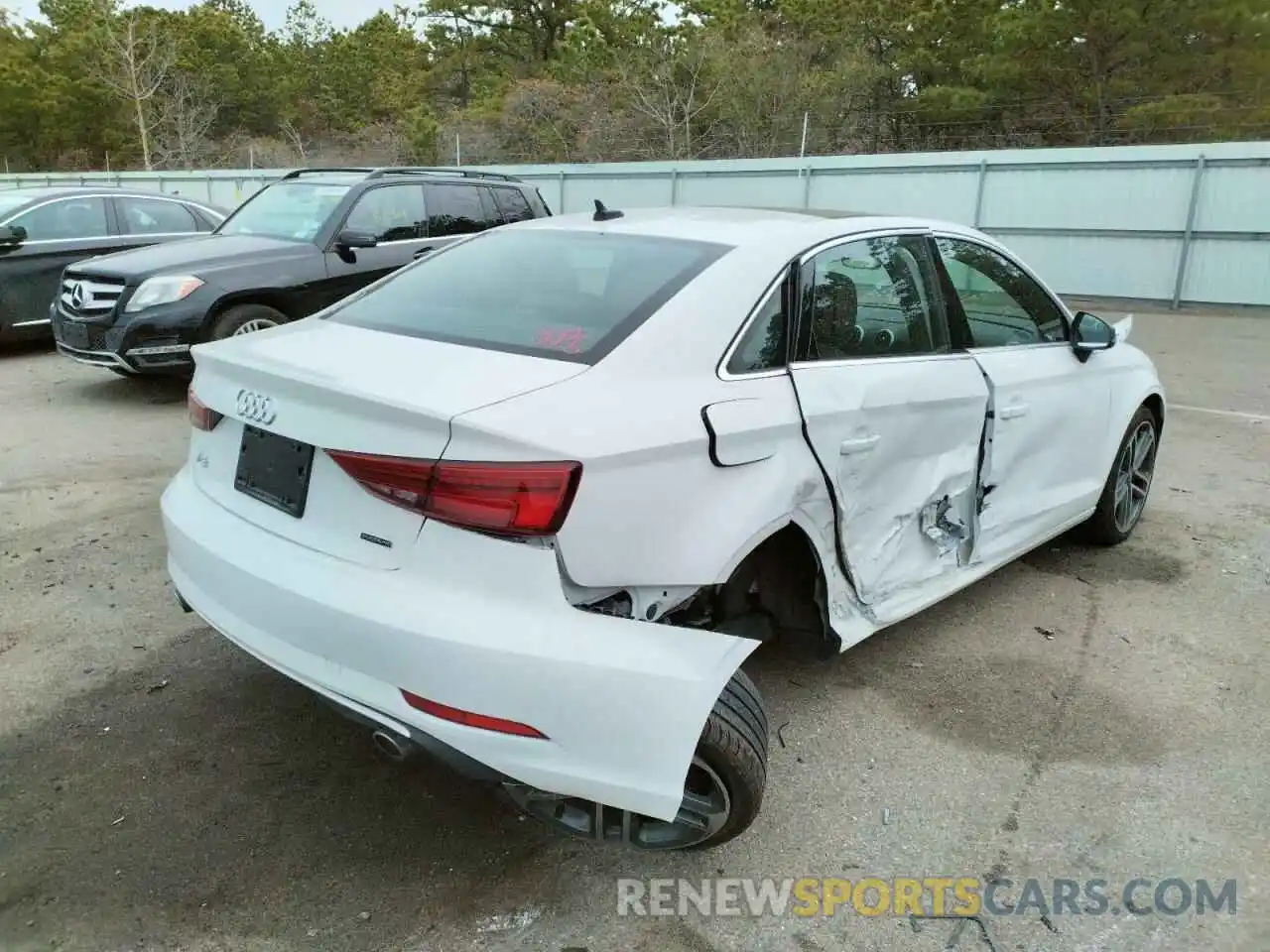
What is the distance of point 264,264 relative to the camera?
280 inches

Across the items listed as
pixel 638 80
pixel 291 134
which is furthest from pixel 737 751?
pixel 291 134

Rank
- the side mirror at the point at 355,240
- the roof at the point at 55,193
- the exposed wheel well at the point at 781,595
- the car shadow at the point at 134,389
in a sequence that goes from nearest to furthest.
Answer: the exposed wheel well at the point at 781,595 < the side mirror at the point at 355,240 < the car shadow at the point at 134,389 < the roof at the point at 55,193

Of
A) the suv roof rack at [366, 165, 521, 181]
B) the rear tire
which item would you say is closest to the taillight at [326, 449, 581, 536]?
the rear tire

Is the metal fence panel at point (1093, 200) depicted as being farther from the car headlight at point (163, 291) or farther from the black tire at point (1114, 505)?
the car headlight at point (163, 291)

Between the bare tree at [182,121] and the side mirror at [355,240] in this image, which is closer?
the side mirror at [355,240]

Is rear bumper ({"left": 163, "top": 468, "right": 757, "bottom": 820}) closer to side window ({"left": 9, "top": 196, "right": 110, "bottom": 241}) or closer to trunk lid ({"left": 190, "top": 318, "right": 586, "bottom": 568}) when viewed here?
trunk lid ({"left": 190, "top": 318, "right": 586, "bottom": 568})

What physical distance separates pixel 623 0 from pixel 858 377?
39035 mm

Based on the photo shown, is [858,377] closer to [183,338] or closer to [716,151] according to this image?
[183,338]

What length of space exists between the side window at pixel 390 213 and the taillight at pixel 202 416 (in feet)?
16.7

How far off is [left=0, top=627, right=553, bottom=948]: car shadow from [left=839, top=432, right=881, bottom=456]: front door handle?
4.48ft

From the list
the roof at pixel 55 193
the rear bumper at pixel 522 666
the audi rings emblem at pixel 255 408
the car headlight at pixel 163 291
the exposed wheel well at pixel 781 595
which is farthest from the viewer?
the roof at pixel 55 193

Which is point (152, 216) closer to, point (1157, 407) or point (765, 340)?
point (765, 340)

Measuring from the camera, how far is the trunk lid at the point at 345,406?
7.17 feet

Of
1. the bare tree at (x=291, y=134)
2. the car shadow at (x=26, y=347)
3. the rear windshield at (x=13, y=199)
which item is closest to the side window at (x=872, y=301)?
the car shadow at (x=26, y=347)
